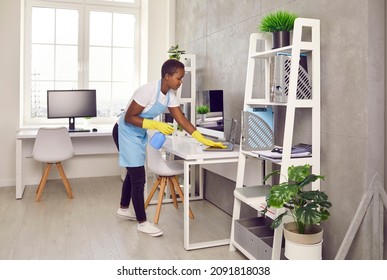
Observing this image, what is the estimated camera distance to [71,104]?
4.54 m

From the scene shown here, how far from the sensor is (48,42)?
16.4 feet

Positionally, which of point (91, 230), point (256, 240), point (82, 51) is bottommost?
point (91, 230)

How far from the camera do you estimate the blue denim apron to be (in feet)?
9.55

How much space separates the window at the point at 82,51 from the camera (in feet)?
16.2

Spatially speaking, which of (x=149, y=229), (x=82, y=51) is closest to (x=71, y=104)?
(x=82, y=51)

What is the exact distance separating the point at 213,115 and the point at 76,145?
2.11 metres

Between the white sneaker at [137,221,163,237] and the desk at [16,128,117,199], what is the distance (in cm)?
171

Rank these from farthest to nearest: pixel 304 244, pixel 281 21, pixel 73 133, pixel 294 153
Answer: pixel 73 133 → pixel 281 21 → pixel 294 153 → pixel 304 244

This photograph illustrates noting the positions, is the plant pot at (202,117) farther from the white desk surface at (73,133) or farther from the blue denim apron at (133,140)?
the white desk surface at (73,133)

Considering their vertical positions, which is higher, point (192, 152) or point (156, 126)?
point (156, 126)

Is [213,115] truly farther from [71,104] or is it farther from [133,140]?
[71,104]
